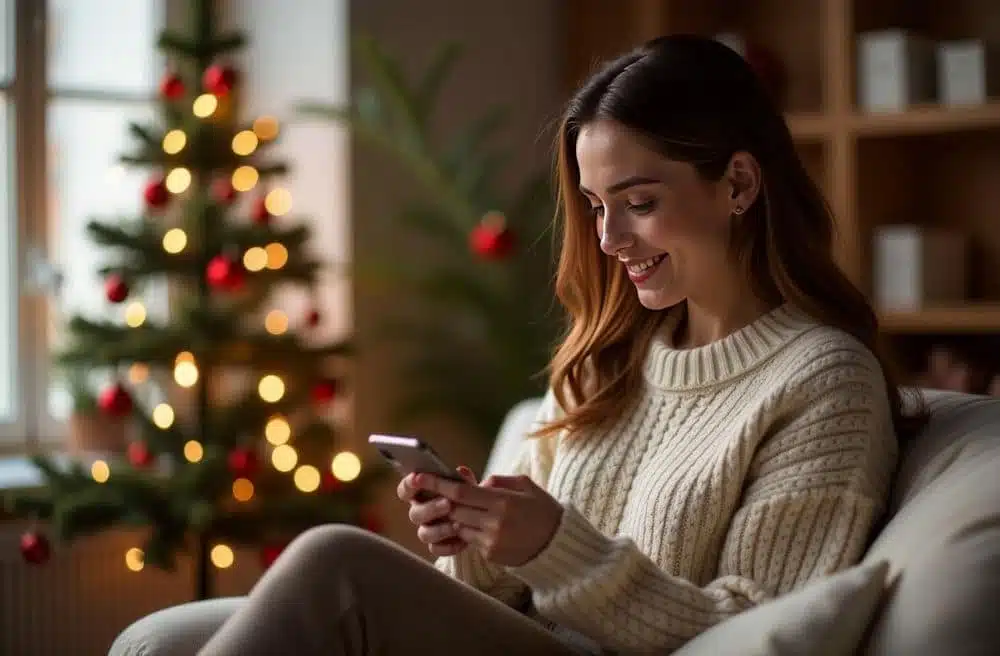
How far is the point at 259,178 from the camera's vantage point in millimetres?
3010

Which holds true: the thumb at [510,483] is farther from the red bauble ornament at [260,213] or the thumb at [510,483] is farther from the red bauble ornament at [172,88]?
the red bauble ornament at [172,88]

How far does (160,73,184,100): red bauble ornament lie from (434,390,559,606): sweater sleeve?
129 centimetres

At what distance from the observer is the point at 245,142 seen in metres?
2.99

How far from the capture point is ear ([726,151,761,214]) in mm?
1793

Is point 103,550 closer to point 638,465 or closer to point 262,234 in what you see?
point 262,234

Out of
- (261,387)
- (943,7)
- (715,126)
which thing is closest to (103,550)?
(261,387)

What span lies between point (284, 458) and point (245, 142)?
69 cm

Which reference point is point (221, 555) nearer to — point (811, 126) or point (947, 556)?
point (811, 126)

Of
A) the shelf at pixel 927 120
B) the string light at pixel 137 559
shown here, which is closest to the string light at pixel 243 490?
the string light at pixel 137 559

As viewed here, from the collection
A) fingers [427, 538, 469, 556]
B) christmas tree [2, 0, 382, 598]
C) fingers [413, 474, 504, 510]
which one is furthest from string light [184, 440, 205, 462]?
fingers [413, 474, 504, 510]

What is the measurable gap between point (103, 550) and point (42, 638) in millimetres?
237

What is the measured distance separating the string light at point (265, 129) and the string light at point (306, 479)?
73cm

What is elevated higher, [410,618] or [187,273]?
[187,273]

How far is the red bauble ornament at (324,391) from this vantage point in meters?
3.07
